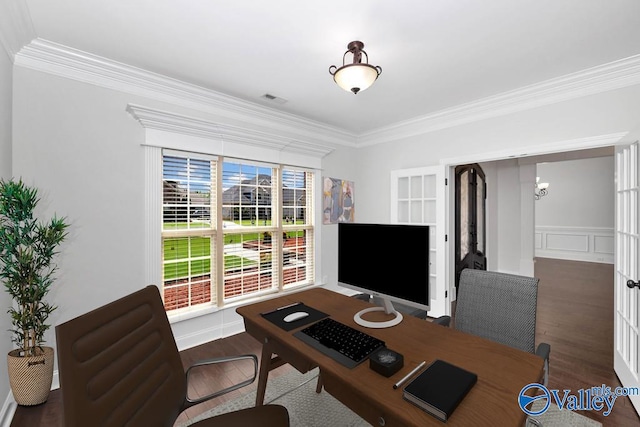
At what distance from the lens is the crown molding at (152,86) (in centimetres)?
223

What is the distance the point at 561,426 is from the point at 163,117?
3.99 meters

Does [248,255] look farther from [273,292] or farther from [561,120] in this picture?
[561,120]

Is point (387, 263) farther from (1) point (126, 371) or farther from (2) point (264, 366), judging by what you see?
(1) point (126, 371)

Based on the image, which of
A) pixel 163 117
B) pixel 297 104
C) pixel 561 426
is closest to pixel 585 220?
pixel 561 426

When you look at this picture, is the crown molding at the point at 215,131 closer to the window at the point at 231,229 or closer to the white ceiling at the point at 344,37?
the window at the point at 231,229

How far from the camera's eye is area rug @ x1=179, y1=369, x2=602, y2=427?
1.99m

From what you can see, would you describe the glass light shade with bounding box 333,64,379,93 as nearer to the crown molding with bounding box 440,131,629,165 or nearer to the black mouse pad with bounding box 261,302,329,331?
the black mouse pad with bounding box 261,302,329,331

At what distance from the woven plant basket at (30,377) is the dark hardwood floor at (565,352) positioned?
9 centimetres

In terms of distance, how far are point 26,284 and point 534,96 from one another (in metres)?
4.66

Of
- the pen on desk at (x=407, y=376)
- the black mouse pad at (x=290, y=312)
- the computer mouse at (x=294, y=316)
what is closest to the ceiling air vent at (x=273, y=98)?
the black mouse pad at (x=290, y=312)

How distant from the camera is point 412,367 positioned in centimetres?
113

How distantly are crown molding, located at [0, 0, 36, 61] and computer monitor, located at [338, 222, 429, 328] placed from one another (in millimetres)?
2426

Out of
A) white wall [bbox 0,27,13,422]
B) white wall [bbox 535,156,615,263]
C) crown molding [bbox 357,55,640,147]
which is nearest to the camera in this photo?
white wall [bbox 0,27,13,422]

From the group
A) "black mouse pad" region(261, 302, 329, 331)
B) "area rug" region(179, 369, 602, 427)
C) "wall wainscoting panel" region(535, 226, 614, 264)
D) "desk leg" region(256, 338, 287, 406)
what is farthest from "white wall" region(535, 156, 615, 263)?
"desk leg" region(256, 338, 287, 406)
